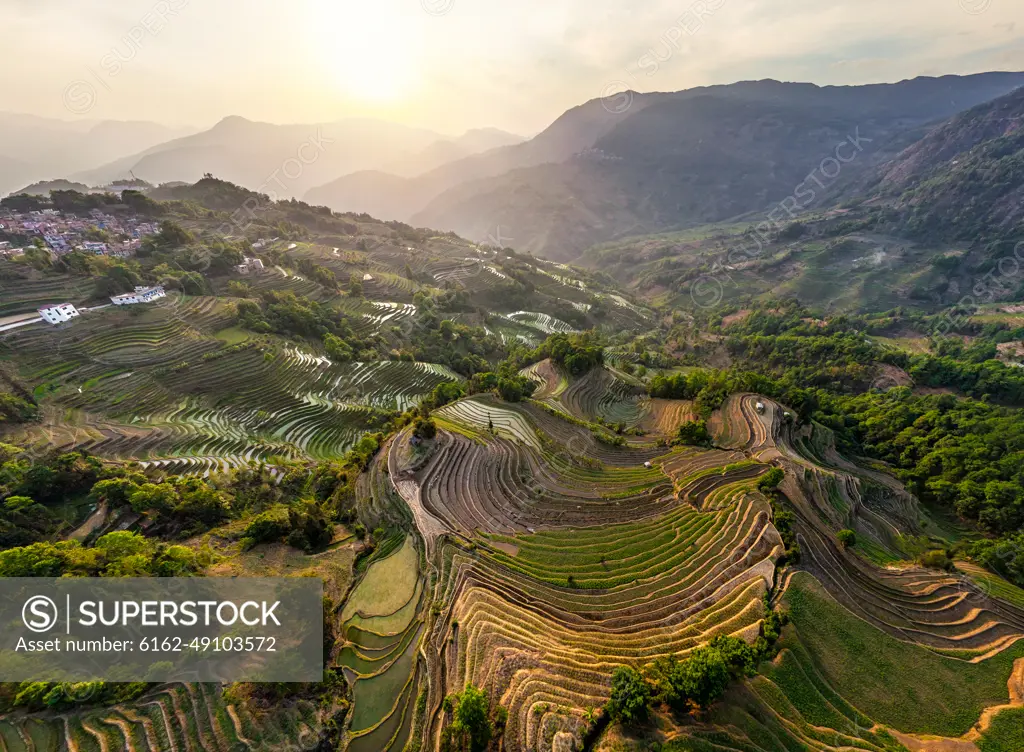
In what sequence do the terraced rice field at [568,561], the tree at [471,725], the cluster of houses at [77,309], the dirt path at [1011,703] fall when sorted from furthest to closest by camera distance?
the cluster of houses at [77,309] → the terraced rice field at [568,561] → the dirt path at [1011,703] → the tree at [471,725]

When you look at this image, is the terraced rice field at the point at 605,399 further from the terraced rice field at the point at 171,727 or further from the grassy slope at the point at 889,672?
the terraced rice field at the point at 171,727

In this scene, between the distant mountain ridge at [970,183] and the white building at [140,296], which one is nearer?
the white building at [140,296]

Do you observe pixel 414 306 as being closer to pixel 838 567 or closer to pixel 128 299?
pixel 128 299

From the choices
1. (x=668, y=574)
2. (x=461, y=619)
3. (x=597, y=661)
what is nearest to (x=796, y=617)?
(x=668, y=574)

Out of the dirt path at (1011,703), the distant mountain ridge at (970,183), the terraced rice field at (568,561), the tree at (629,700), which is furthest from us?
the distant mountain ridge at (970,183)

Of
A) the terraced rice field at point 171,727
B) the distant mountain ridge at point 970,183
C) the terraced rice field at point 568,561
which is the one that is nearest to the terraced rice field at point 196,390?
the terraced rice field at point 568,561

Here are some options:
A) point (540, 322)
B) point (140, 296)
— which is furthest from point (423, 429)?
point (540, 322)
